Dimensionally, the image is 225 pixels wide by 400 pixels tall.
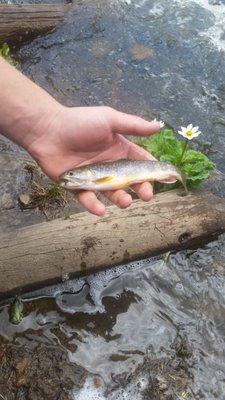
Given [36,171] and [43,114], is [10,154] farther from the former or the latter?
[43,114]

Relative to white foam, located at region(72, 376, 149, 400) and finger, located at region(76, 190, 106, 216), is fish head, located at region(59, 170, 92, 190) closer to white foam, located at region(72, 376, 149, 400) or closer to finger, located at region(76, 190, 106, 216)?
finger, located at region(76, 190, 106, 216)

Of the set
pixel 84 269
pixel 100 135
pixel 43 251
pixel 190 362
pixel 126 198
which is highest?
pixel 100 135

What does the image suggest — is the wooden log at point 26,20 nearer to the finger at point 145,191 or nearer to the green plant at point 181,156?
the green plant at point 181,156

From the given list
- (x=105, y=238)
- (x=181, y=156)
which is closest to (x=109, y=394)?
(x=105, y=238)

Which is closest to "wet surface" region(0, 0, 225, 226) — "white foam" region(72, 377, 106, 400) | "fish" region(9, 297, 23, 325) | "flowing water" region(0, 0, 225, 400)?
"flowing water" region(0, 0, 225, 400)

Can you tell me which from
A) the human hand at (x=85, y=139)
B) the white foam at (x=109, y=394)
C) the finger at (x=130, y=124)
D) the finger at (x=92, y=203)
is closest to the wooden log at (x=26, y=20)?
the human hand at (x=85, y=139)

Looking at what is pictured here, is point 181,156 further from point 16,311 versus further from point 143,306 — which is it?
point 16,311

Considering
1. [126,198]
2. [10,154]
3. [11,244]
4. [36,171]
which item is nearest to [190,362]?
[126,198]
